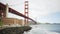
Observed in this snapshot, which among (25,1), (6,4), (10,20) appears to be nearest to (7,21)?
(10,20)

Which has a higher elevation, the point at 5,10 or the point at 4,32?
the point at 5,10

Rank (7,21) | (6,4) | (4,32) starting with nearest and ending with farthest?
(4,32)
(7,21)
(6,4)

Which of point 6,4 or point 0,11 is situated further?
point 0,11

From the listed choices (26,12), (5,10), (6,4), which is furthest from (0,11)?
(26,12)

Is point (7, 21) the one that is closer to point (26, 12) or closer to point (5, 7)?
point (5, 7)

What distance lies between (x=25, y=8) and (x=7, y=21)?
1277cm

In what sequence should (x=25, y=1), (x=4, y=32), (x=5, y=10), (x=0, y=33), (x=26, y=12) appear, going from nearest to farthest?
1. (x=0, y=33)
2. (x=4, y=32)
3. (x=5, y=10)
4. (x=26, y=12)
5. (x=25, y=1)

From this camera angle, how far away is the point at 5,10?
46.9ft

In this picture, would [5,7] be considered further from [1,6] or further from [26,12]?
[26,12]

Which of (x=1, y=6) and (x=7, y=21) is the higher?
(x=1, y=6)

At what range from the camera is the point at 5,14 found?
1416 cm

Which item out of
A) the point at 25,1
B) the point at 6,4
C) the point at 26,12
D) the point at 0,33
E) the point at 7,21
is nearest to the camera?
the point at 0,33

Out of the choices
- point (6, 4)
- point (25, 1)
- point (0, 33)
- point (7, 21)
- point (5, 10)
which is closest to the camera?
point (0, 33)

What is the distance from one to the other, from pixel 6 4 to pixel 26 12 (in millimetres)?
8907
